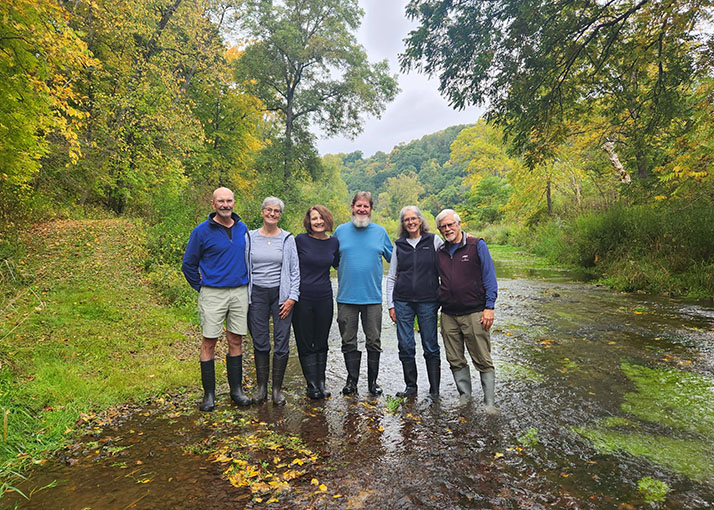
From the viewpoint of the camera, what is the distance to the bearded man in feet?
13.8

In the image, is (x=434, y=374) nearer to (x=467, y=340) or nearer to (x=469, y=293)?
(x=467, y=340)

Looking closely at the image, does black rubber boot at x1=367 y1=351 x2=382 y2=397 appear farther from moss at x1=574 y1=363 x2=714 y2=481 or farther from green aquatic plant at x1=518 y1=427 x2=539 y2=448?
moss at x1=574 y1=363 x2=714 y2=481

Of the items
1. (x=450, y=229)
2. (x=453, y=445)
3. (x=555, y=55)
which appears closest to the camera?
(x=453, y=445)

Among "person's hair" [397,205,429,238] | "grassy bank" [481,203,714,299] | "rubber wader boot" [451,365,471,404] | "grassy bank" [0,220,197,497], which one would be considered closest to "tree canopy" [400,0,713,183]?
"grassy bank" [481,203,714,299]

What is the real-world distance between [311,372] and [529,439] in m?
2.27

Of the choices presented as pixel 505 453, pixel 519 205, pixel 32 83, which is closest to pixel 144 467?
pixel 505 453

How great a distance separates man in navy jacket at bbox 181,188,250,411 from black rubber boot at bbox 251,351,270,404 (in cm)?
12

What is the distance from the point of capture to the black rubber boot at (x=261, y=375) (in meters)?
4.11

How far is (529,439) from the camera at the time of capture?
3223mm

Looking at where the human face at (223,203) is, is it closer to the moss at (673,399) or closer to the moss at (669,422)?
the moss at (669,422)

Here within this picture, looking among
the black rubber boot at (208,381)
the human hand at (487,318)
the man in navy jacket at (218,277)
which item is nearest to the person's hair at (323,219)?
the man in navy jacket at (218,277)

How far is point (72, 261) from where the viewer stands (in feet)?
27.0

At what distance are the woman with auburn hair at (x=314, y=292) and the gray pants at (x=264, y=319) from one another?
16 centimetres

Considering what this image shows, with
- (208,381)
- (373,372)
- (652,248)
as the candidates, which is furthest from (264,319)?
(652,248)
